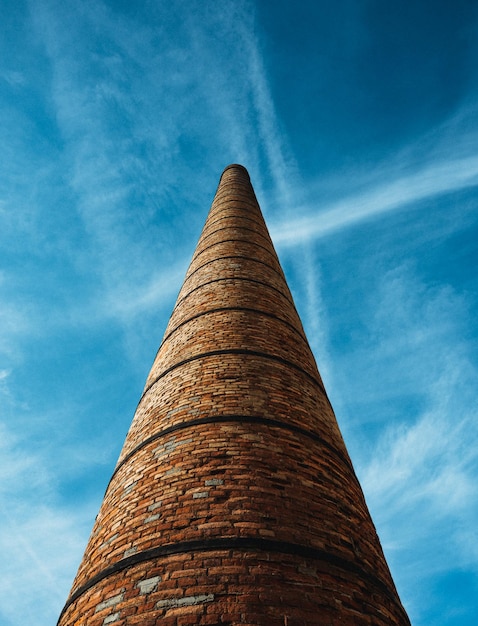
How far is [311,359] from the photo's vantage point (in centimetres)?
418

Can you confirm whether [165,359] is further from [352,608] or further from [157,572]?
[352,608]

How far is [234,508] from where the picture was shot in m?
2.09

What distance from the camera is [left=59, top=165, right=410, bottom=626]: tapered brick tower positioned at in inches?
68.9

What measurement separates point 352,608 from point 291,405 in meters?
1.34

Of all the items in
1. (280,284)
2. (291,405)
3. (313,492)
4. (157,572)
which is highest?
(280,284)

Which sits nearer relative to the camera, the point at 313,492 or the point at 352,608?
the point at 352,608

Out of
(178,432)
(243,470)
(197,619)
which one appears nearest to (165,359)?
(178,432)

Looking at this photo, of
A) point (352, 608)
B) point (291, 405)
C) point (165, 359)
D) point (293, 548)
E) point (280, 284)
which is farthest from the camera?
point (280, 284)

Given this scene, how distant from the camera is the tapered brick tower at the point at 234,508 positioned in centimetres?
175

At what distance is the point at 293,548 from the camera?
1936mm

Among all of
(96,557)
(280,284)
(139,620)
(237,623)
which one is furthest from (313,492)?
(280,284)

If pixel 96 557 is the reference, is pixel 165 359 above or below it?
above

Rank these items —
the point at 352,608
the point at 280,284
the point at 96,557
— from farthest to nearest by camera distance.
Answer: the point at 280,284 → the point at 96,557 → the point at 352,608

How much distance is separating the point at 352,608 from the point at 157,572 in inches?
33.4
